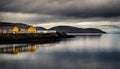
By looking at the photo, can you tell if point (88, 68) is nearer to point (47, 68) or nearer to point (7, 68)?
point (47, 68)

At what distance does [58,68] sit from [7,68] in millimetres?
4996

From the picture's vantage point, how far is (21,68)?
24.7 meters

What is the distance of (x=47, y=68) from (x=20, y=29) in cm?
9480

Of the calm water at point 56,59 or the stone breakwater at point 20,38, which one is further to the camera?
the stone breakwater at point 20,38

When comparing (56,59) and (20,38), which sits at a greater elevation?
(20,38)

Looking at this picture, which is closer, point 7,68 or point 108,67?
point 7,68

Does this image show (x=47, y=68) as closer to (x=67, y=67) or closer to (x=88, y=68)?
(x=67, y=67)

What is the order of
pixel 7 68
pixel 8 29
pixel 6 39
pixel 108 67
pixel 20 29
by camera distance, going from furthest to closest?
1. pixel 20 29
2. pixel 8 29
3. pixel 6 39
4. pixel 108 67
5. pixel 7 68

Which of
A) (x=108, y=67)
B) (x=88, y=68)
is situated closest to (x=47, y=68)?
(x=88, y=68)

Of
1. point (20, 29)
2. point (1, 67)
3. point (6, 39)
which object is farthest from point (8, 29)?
point (1, 67)

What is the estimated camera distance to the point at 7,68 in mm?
24531

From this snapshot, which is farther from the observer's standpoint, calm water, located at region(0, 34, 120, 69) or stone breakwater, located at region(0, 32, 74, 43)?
stone breakwater, located at region(0, 32, 74, 43)

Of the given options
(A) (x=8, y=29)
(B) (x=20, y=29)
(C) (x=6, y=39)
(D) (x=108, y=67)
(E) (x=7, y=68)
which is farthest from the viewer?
(B) (x=20, y=29)

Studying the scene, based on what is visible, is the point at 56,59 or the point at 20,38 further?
the point at 20,38
